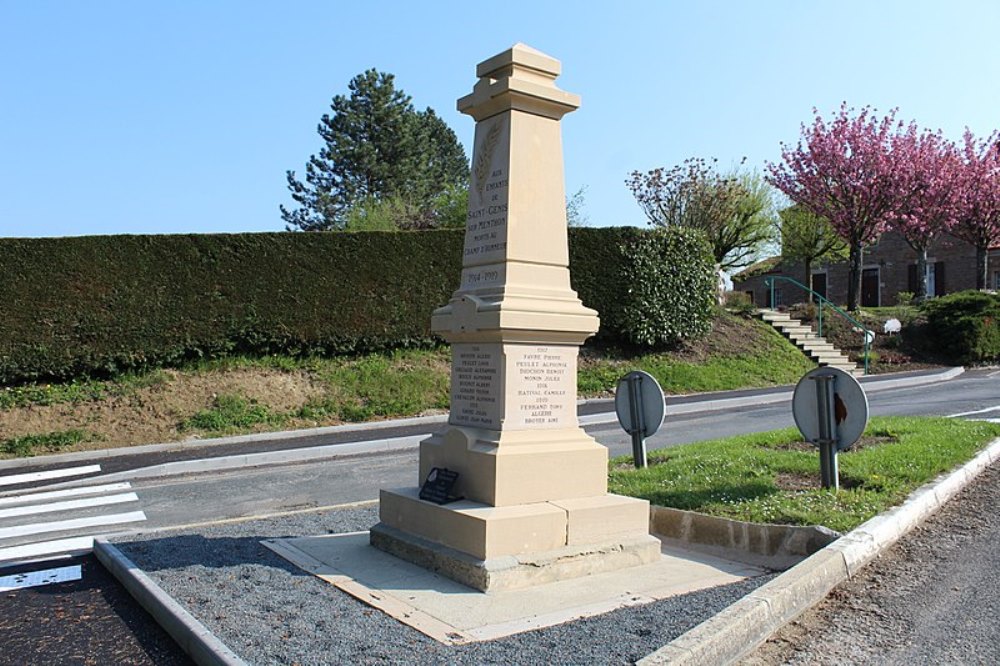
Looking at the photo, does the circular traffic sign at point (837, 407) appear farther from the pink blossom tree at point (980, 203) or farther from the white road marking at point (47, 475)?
the pink blossom tree at point (980, 203)

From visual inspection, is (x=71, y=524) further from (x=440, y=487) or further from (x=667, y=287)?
(x=667, y=287)

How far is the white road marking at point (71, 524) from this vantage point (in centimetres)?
821

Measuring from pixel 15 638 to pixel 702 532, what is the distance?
4.79 m

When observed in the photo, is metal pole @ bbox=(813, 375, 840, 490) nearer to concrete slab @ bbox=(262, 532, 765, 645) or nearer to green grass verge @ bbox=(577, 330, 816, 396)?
concrete slab @ bbox=(262, 532, 765, 645)

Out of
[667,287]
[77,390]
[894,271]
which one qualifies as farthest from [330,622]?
[894,271]

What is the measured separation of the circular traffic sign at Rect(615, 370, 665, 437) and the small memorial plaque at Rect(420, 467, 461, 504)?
10.0 ft

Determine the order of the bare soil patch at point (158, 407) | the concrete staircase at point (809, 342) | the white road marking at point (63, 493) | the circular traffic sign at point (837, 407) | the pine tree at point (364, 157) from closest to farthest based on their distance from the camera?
the circular traffic sign at point (837, 407)
the white road marking at point (63, 493)
the bare soil patch at point (158, 407)
the concrete staircase at point (809, 342)
the pine tree at point (364, 157)

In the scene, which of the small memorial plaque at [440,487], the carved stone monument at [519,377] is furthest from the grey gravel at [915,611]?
the small memorial plaque at [440,487]

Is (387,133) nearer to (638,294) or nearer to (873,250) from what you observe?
(873,250)

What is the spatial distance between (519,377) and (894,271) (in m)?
40.2

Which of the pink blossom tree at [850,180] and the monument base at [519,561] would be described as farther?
the pink blossom tree at [850,180]

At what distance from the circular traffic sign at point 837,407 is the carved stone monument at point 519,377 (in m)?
1.83

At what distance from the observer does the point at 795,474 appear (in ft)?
26.0

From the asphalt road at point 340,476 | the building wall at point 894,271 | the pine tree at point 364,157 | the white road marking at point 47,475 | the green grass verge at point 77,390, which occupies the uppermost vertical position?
the pine tree at point 364,157
